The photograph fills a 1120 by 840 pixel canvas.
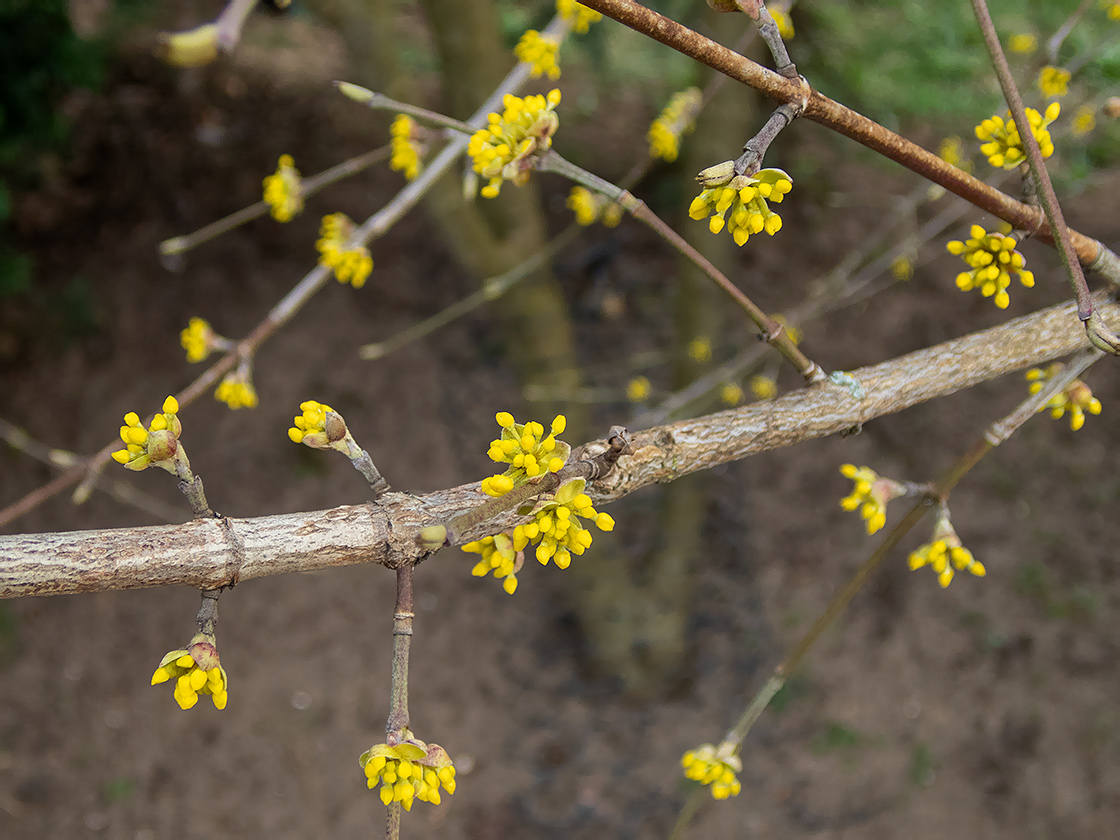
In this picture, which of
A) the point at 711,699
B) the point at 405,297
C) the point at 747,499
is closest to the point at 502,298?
the point at 405,297

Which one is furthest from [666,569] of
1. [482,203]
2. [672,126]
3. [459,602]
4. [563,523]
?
[563,523]

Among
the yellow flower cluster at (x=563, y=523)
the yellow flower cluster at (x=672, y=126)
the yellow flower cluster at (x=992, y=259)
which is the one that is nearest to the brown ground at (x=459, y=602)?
the yellow flower cluster at (x=672, y=126)

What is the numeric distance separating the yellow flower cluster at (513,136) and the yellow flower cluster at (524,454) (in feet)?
0.96

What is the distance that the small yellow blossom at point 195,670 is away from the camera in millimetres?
676

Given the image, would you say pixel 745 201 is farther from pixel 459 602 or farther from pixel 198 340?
pixel 459 602

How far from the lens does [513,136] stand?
811 millimetres

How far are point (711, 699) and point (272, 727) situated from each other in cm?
228

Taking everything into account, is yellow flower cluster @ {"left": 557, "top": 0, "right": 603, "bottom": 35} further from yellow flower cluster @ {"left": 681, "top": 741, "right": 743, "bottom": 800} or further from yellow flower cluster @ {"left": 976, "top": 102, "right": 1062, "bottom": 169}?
yellow flower cluster @ {"left": 681, "top": 741, "right": 743, "bottom": 800}

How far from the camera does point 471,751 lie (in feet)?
11.6

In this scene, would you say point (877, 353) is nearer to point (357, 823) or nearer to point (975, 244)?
point (975, 244)

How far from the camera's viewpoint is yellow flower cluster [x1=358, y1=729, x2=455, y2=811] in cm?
67

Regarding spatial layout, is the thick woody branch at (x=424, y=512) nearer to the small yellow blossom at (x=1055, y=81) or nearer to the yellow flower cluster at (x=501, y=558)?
the yellow flower cluster at (x=501, y=558)

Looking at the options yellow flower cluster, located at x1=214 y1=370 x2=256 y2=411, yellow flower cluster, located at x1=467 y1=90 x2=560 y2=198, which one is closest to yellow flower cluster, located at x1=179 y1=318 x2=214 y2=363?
yellow flower cluster, located at x1=214 y1=370 x2=256 y2=411

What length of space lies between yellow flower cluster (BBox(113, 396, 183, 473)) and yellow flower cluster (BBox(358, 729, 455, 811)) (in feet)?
1.20
